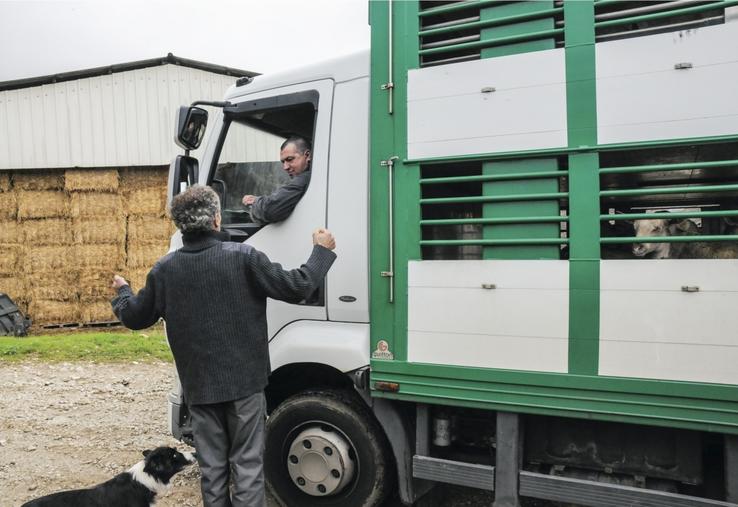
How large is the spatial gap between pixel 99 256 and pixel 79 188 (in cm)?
148

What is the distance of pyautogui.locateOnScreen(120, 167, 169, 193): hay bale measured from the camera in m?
12.2

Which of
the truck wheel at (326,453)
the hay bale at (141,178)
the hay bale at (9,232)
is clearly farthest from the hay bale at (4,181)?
the truck wheel at (326,453)

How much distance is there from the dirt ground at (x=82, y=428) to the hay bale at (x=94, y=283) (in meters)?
3.43

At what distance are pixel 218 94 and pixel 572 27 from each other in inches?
467

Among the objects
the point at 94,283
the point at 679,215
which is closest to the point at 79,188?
the point at 94,283

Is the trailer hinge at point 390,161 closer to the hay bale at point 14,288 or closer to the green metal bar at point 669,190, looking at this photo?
the green metal bar at point 669,190

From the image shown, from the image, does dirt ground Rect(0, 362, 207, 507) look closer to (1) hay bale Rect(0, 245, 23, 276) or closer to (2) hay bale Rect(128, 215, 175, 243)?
(1) hay bale Rect(0, 245, 23, 276)

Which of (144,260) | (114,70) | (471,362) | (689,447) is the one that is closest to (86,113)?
(114,70)

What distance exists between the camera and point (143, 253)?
1228cm

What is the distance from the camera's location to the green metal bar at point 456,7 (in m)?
2.88

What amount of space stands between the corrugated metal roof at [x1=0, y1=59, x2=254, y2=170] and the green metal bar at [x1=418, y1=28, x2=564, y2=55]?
1040 centimetres

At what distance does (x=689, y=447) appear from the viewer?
104 inches

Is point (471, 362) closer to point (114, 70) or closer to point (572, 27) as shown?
point (572, 27)

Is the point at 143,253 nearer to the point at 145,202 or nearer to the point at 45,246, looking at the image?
the point at 145,202
